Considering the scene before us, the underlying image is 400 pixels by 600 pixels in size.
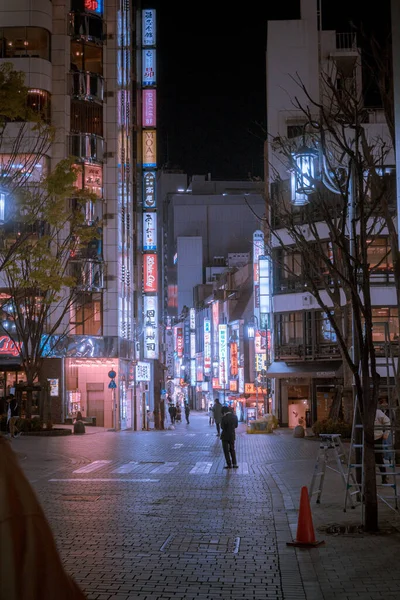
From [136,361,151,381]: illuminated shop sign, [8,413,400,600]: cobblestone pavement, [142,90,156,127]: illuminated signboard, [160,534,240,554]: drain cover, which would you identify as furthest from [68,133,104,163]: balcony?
[160,534,240,554]: drain cover

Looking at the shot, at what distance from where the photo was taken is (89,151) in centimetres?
4888

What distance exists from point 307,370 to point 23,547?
151 ft

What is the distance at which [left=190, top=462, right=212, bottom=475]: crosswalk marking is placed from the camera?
832 inches

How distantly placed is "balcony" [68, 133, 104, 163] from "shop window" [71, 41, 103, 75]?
168 inches

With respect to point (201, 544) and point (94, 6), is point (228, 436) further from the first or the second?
point (94, 6)

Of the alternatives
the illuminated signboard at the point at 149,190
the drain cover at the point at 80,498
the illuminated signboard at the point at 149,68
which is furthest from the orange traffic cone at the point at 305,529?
the illuminated signboard at the point at 149,68

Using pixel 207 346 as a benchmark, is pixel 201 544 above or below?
below

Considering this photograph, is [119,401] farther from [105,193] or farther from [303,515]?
[303,515]

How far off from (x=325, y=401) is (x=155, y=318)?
13824 millimetres

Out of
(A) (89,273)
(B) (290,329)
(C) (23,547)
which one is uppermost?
(A) (89,273)

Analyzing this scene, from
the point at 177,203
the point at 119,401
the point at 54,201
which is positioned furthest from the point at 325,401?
the point at 177,203

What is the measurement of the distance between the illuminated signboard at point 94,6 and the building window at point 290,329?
71.4ft

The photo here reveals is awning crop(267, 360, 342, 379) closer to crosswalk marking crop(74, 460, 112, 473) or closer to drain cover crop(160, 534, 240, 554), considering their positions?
crosswalk marking crop(74, 460, 112, 473)

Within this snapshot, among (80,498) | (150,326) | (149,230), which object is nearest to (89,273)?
(149,230)
